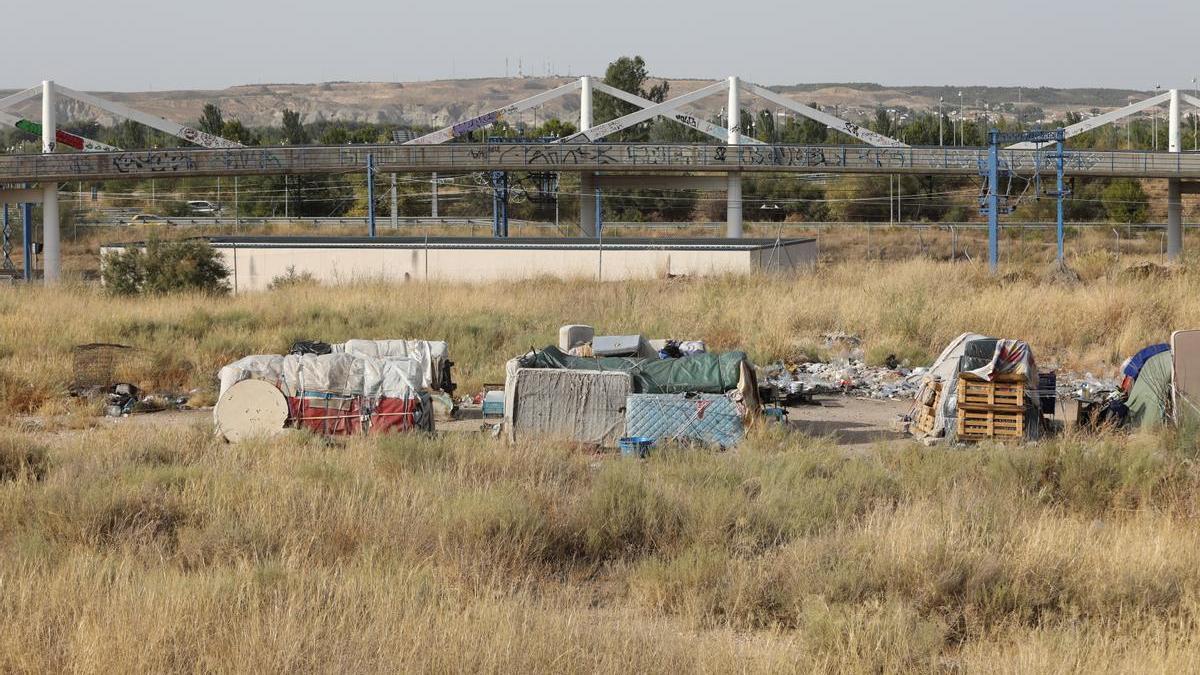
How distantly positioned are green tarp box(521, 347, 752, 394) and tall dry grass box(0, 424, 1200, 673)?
275cm

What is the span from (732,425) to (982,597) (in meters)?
6.07

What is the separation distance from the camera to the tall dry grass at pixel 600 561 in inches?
273

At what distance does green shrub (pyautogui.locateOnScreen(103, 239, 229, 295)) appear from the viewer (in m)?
34.8

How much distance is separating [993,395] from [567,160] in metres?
45.5

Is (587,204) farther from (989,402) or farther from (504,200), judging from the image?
(989,402)

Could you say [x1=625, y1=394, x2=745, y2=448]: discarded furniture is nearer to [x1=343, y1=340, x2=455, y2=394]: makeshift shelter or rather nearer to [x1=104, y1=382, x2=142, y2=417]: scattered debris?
[x1=343, y1=340, x2=455, y2=394]: makeshift shelter

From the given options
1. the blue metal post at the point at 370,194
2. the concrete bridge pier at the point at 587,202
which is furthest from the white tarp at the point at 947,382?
the concrete bridge pier at the point at 587,202

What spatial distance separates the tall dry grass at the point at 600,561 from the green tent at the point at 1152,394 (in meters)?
2.12

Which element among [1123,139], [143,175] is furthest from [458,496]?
[1123,139]

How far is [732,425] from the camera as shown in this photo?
1414cm

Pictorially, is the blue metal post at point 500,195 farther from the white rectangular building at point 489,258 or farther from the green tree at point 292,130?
the green tree at point 292,130

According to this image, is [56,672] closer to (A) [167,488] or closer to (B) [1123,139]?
(A) [167,488]

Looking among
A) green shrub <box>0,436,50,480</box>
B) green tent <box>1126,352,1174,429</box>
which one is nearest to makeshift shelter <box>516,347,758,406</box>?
green tent <box>1126,352,1174,429</box>

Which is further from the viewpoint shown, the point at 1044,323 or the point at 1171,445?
the point at 1044,323
